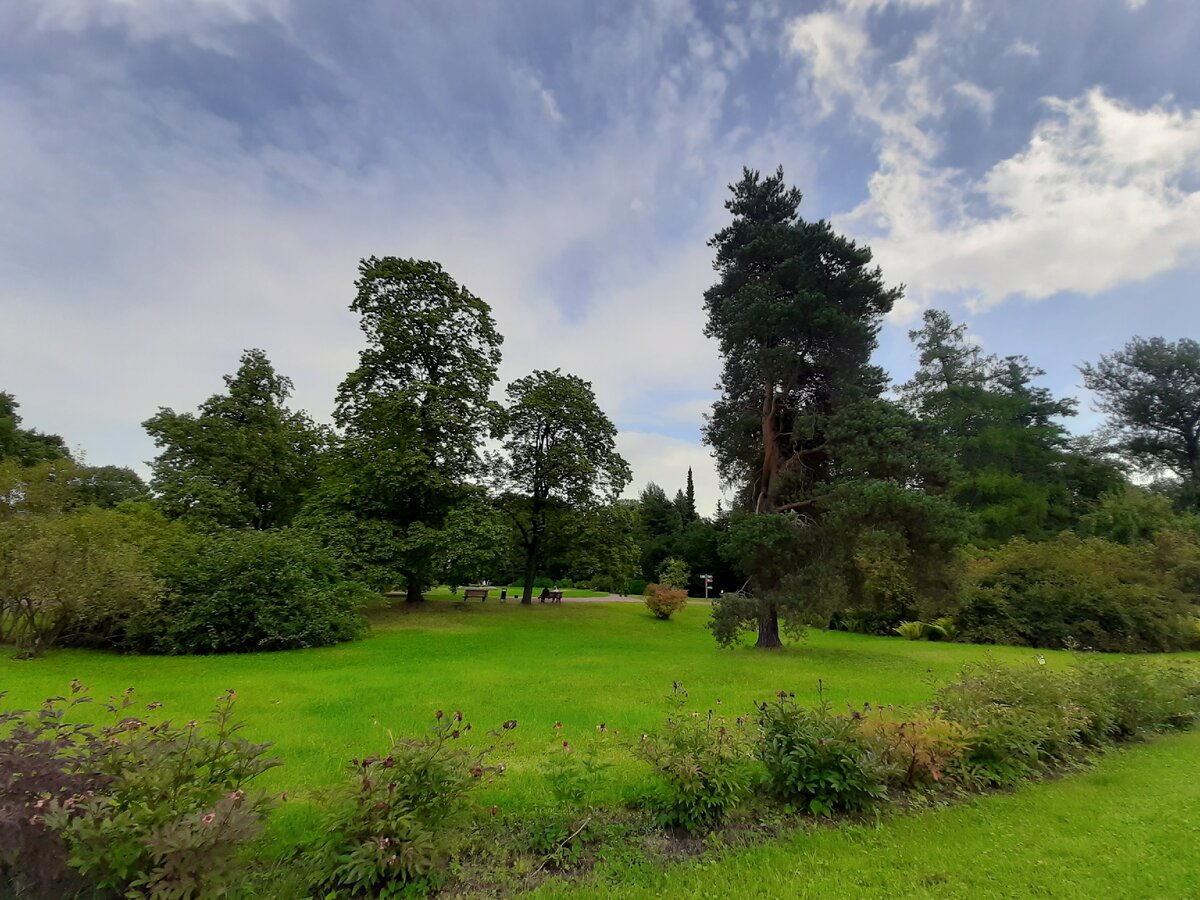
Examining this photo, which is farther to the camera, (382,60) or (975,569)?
(975,569)

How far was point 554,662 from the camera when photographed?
12125 millimetres

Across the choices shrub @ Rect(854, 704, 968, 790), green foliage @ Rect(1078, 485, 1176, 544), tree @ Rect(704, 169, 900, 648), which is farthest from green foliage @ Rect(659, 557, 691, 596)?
shrub @ Rect(854, 704, 968, 790)

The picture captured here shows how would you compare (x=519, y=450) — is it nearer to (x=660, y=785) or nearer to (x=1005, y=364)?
(x=660, y=785)

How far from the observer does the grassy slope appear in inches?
126

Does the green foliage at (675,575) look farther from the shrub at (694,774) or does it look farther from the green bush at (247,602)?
the shrub at (694,774)

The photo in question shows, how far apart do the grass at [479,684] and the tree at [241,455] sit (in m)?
9.79

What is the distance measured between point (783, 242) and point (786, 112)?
11.3 ft

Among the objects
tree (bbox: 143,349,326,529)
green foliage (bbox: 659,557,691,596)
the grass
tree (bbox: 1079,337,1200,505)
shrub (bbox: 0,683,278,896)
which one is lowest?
the grass

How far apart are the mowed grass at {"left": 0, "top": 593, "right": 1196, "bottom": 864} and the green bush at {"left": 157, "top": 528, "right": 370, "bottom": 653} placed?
772 millimetres

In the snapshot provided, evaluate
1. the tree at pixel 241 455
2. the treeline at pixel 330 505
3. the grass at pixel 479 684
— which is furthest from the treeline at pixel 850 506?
the tree at pixel 241 455

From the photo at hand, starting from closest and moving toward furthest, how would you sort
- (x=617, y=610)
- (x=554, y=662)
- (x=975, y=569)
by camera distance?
(x=554, y=662) → (x=975, y=569) → (x=617, y=610)

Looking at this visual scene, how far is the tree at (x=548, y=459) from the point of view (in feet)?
80.7

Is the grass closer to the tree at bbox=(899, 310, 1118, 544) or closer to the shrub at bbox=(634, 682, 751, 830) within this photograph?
the shrub at bbox=(634, 682, 751, 830)

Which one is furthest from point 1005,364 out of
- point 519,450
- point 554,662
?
point 554,662
